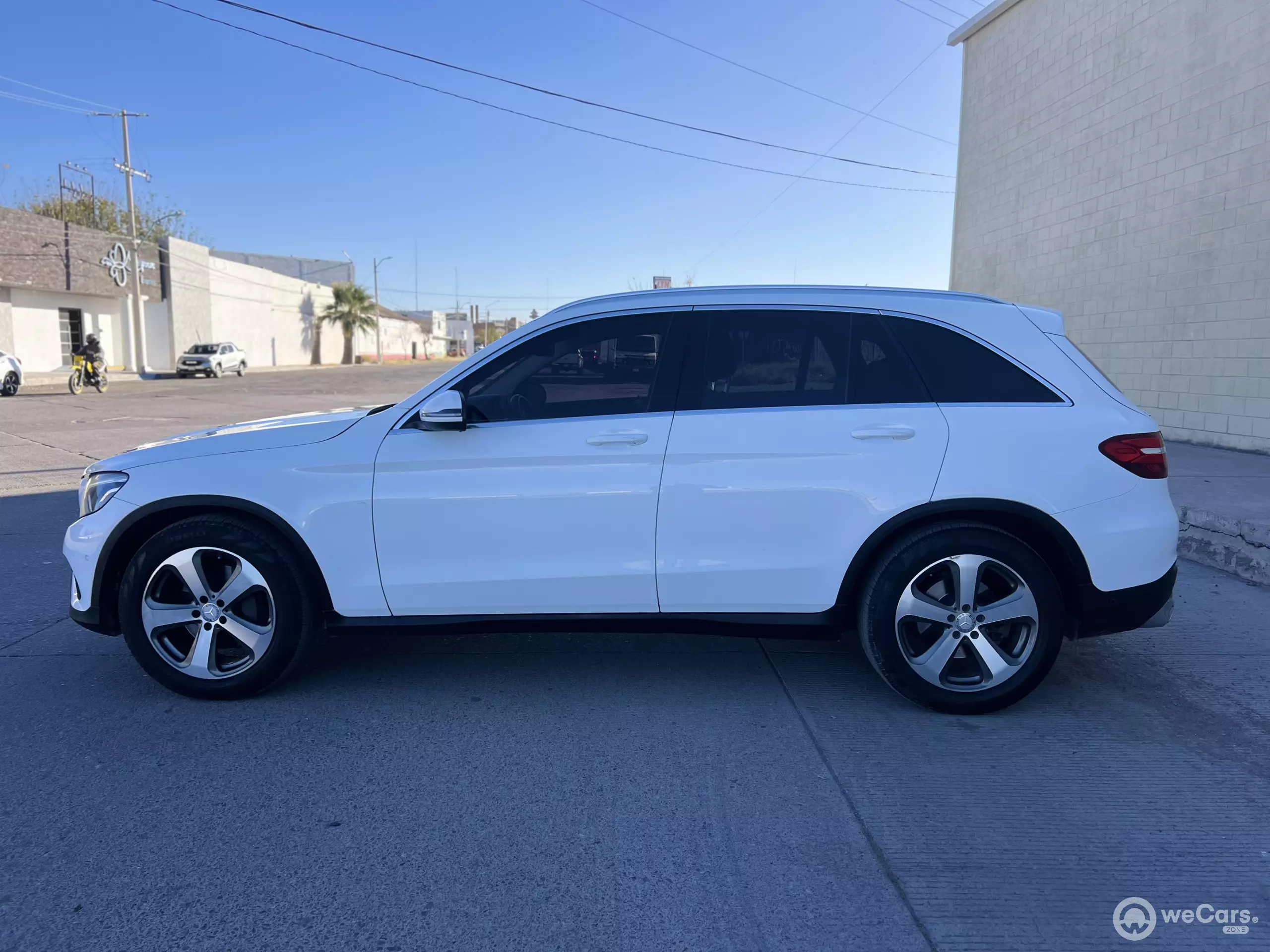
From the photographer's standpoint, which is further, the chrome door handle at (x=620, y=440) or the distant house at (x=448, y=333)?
the distant house at (x=448, y=333)

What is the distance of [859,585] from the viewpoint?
12.6 ft

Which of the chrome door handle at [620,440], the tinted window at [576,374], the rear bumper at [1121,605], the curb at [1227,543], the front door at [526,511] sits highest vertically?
the tinted window at [576,374]

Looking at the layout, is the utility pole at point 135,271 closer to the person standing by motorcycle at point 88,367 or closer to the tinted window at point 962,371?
the person standing by motorcycle at point 88,367

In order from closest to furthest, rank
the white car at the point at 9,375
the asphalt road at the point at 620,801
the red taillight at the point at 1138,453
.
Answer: the asphalt road at the point at 620,801 < the red taillight at the point at 1138,453 < the white car at the point at 9,375

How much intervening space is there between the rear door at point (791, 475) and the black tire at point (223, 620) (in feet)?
5.27

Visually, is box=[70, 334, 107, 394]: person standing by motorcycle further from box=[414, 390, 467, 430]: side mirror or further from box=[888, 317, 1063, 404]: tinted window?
box=[888, 317, 1063, 404]: tinted window

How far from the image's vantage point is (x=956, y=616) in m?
3.73

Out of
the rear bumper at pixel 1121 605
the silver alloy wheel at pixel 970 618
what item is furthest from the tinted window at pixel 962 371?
the rear bumper at pixel 1121 605

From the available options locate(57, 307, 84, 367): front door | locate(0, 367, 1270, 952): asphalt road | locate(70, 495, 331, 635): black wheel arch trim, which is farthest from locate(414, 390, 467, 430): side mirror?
locate(57, 307, 84, 367): front door

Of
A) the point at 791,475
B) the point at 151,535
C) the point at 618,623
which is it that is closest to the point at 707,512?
the point at 791,475

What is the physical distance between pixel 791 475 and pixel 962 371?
910mm

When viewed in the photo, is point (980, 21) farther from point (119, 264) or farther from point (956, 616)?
point (119, 264)

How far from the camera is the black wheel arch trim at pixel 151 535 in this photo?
149 inches

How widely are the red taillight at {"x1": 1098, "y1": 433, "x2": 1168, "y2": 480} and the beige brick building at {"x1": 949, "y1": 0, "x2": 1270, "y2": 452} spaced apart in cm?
882
